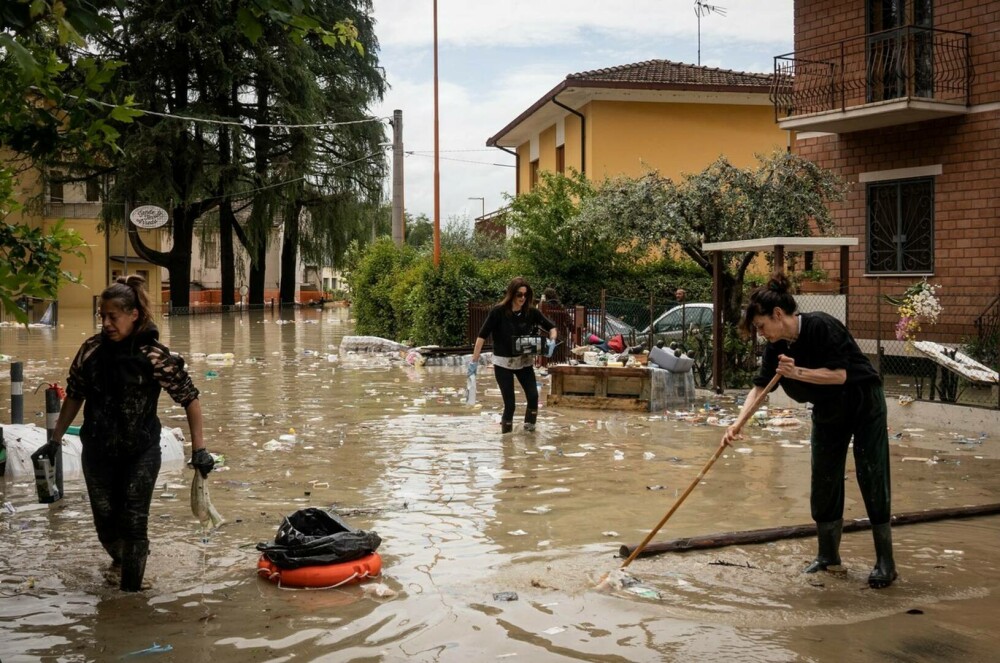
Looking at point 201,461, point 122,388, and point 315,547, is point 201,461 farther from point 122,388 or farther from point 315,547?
point 315,547

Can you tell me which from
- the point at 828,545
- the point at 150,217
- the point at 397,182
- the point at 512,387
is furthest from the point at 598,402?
the point at 150,217

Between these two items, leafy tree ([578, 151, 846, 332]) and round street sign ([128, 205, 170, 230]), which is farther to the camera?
round street sign ([128, 205, 170, 230])

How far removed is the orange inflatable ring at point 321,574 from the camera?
615 cm

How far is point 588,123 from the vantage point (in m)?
30.2

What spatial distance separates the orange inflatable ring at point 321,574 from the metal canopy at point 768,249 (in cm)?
983

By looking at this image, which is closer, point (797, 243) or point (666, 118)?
point (797, 243)

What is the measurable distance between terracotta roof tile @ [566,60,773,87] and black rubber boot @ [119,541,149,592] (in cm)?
2432

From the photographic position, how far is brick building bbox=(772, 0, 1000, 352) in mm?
17812

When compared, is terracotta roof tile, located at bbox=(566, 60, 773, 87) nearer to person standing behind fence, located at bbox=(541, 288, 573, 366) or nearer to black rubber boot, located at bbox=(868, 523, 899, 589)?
person standing behind fence, located at bbox=(541, 288, 573, 366)

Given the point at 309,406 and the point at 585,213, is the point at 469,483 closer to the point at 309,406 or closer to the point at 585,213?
the point at 309,406

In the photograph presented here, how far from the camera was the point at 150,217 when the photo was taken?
43406mm

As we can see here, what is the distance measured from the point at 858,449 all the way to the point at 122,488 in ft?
13.9

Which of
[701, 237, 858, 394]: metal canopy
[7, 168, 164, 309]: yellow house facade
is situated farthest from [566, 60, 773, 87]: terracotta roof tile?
[7, 168, 164, 309]: yellow house facade

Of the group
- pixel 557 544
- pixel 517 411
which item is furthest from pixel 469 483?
pixel 517 411
